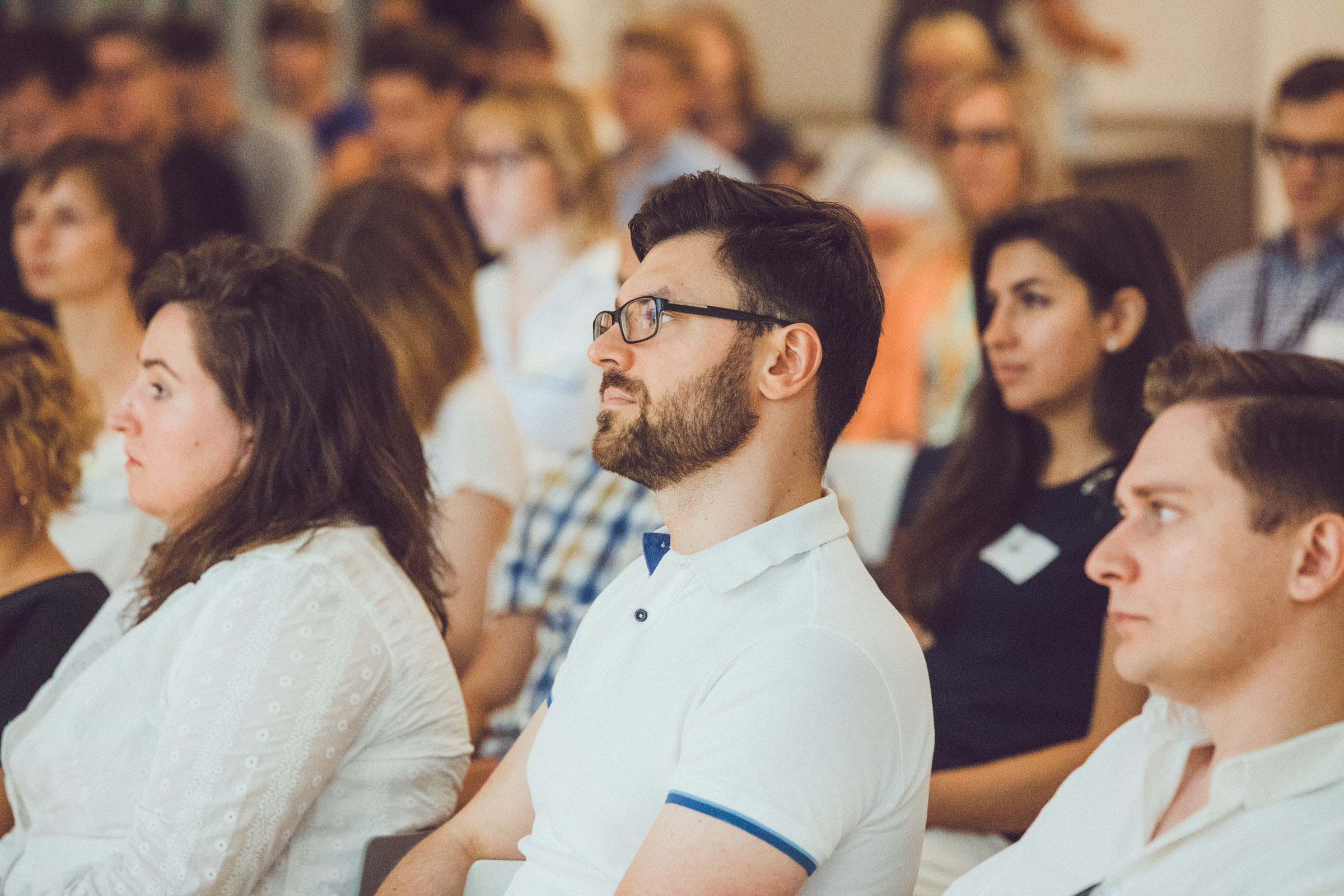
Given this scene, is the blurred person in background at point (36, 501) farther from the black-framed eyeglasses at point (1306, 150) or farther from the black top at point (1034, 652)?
the black-framed eyeglasses at point (1306, 150)

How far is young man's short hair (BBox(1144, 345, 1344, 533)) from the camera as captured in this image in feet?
3.88

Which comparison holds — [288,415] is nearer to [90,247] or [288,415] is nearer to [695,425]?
[695,425]

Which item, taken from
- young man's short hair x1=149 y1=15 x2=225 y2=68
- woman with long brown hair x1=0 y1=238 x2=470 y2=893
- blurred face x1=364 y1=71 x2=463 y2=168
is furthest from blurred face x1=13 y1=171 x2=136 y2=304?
young man's short hair x1=149 y1=15 x2=225 y2=68

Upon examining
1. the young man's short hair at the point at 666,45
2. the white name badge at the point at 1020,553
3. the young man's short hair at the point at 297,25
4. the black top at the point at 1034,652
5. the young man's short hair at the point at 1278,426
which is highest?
the young man's short hair at the point at 297,25

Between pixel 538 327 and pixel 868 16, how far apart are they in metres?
4.26

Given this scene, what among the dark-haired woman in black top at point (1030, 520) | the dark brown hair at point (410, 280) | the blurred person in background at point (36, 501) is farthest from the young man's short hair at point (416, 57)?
the dark-haired woman in black top at point (1030, 520)

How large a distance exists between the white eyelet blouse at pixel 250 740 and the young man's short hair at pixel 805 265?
1.93 feet

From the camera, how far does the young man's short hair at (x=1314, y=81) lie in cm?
337

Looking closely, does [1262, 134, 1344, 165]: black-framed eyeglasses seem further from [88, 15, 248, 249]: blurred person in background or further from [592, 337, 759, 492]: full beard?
[88, 15, 248, 249]: blurred person in background

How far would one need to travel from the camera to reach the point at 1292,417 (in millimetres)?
1223

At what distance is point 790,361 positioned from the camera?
4.53 feet

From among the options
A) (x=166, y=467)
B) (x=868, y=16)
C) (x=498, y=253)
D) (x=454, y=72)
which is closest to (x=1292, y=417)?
(x=166, y=467)

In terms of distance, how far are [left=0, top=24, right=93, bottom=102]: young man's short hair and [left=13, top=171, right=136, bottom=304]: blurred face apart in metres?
1.66

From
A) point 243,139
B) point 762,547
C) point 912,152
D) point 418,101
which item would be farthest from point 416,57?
point 762,547
